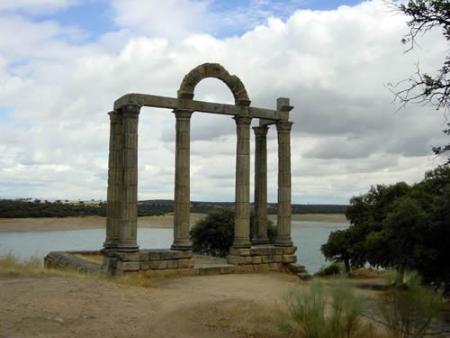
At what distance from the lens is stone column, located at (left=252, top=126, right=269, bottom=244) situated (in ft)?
79.1

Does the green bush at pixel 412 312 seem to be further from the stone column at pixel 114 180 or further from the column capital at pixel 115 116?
the column capital at pixel 115 116

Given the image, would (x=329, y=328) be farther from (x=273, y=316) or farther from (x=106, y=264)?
(x=106, y=264)

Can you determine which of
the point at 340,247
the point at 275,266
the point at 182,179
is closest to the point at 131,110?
the point at 182,179

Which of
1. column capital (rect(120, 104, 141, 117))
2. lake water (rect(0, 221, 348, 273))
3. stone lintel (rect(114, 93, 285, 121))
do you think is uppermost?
stone lintel (rect(114, 93, 285, 121))

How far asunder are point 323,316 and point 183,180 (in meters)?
10.8

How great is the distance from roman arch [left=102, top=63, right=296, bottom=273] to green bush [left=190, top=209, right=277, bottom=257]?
1674 cm

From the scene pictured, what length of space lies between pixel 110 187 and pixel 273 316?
11.1 metres

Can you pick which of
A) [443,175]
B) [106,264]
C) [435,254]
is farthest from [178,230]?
[443,175]

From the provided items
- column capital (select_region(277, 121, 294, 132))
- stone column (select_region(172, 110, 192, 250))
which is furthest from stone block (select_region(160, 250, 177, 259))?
column capital (select_region(277, 121, 294, 132))

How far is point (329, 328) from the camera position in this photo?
10.3 meters

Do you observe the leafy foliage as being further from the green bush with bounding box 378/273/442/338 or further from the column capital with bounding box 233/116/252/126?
the green bush with bounding box 378/273/442/338

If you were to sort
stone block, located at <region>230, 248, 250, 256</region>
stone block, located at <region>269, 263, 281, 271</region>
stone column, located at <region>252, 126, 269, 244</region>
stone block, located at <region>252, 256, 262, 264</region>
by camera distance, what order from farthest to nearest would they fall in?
stone column, located at <region>252, 126, 269, 244</region> → stone block, located at <region>269, 263, 281, 271</region> → stone block, located at <region>252, 256, 262, 264</region> → stone block, located at <region>230, 248, 250, 256</region>

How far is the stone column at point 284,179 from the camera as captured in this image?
75.5 ft

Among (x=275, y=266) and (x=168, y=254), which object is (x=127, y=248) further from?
(x=275, y=266)
